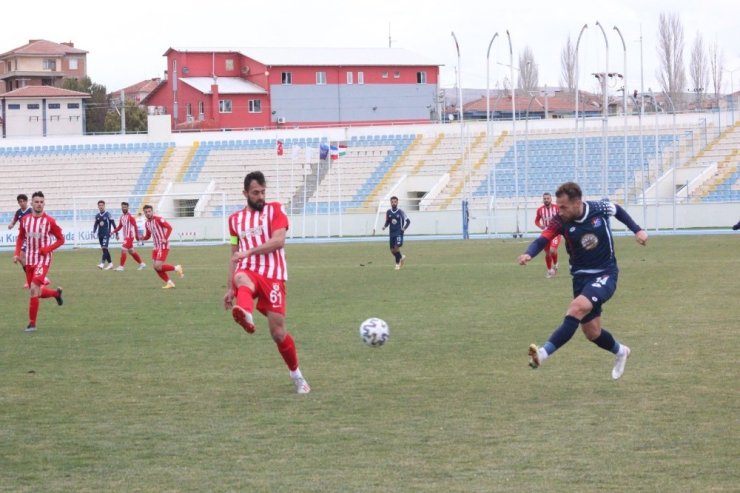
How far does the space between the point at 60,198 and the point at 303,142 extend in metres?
13.6

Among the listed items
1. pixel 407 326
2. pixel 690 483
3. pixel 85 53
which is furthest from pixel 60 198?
pixel 85 53

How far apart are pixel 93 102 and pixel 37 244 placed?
8966cm

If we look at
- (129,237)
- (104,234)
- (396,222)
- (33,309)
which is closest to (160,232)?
(129,237)

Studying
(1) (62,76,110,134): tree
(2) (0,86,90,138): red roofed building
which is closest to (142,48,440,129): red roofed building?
(2) (0,86,90,138): red roofed building

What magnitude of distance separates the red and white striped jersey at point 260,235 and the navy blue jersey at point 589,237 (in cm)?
227

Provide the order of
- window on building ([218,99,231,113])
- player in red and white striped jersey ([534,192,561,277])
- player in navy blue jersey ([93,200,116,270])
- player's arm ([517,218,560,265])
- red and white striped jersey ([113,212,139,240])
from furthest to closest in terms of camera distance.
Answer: window on building ([218,99,231,113]) → player in navy blue jersey ([93,200,116,270]) → red and white striped jersey ([113,212,139,240]) → player in red and white striped jersey ([534,192,561,277]) → player's arm ([517,218,560,265])

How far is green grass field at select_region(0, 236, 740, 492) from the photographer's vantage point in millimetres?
7609

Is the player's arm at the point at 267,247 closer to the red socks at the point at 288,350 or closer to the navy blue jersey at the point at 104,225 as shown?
the red socks at the point at 288,350

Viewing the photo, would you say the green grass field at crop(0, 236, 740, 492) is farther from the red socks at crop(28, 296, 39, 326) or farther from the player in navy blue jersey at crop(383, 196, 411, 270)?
the player in navy blue jersey at crop(383, 196, 411, 270)

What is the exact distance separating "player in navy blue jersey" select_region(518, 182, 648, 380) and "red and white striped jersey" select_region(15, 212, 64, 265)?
8948 mm

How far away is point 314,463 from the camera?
7918 millimetres

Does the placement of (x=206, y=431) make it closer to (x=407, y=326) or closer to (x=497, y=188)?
(x=407, y=326)

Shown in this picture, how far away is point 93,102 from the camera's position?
104m

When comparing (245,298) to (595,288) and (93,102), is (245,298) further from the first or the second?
(93,102)
